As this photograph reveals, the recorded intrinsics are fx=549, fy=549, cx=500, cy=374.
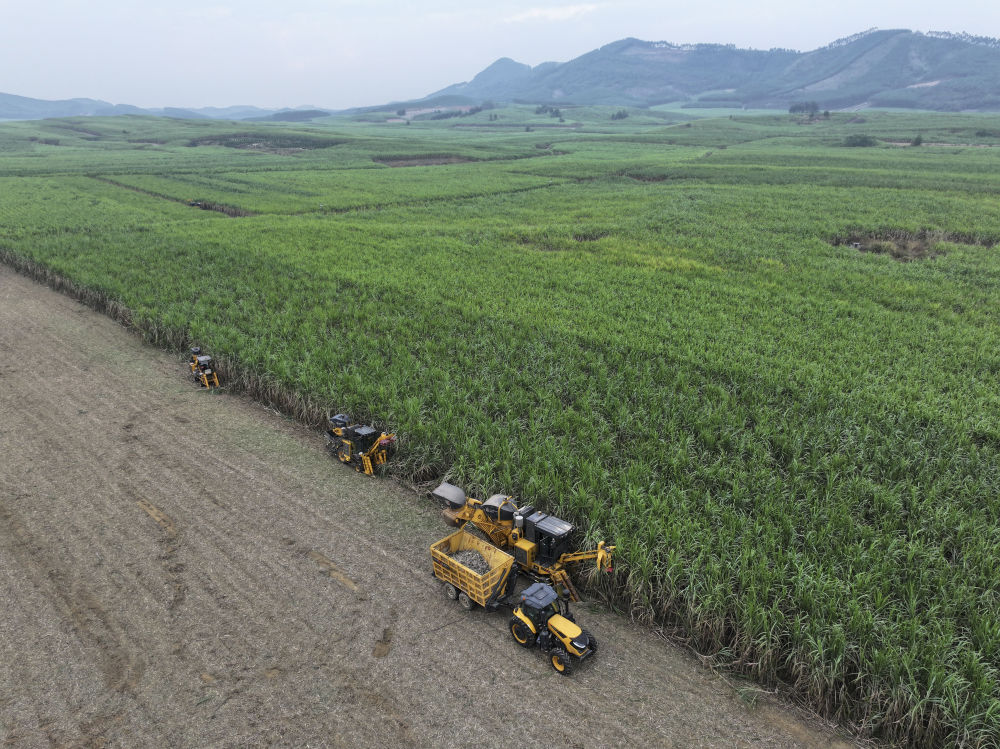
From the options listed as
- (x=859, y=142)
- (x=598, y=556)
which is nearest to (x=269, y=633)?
(x=598, y=556)

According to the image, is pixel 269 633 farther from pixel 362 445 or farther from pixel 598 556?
pixel 598 556

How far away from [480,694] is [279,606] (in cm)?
302

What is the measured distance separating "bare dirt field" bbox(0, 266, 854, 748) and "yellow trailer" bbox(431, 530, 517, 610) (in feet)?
0.86

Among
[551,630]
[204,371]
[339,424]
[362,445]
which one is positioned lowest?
[551,630]

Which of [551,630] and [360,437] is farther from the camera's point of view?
[360,437]

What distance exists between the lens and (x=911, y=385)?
11.7 m

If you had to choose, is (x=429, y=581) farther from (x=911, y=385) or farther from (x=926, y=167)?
(x=926, y=167)

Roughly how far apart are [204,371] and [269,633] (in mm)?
8645

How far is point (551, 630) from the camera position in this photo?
6551 mm

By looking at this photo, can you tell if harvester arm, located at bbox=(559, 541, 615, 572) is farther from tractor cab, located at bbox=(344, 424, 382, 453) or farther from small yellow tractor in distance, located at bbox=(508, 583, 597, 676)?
tractor cab, located at bbox=(344, 424, 382, 453)

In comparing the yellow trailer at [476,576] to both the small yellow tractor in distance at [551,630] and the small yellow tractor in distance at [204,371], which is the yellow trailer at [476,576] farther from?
the small yellow tractor in distance at [204,371]

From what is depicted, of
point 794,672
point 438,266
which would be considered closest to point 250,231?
point 438,266

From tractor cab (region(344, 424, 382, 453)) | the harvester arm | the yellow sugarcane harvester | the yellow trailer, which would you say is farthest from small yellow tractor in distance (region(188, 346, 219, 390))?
the harvester arm

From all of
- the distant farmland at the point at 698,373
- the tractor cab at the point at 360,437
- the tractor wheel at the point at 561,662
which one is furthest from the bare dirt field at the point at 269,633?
the distant farmland at the point at 698,373
